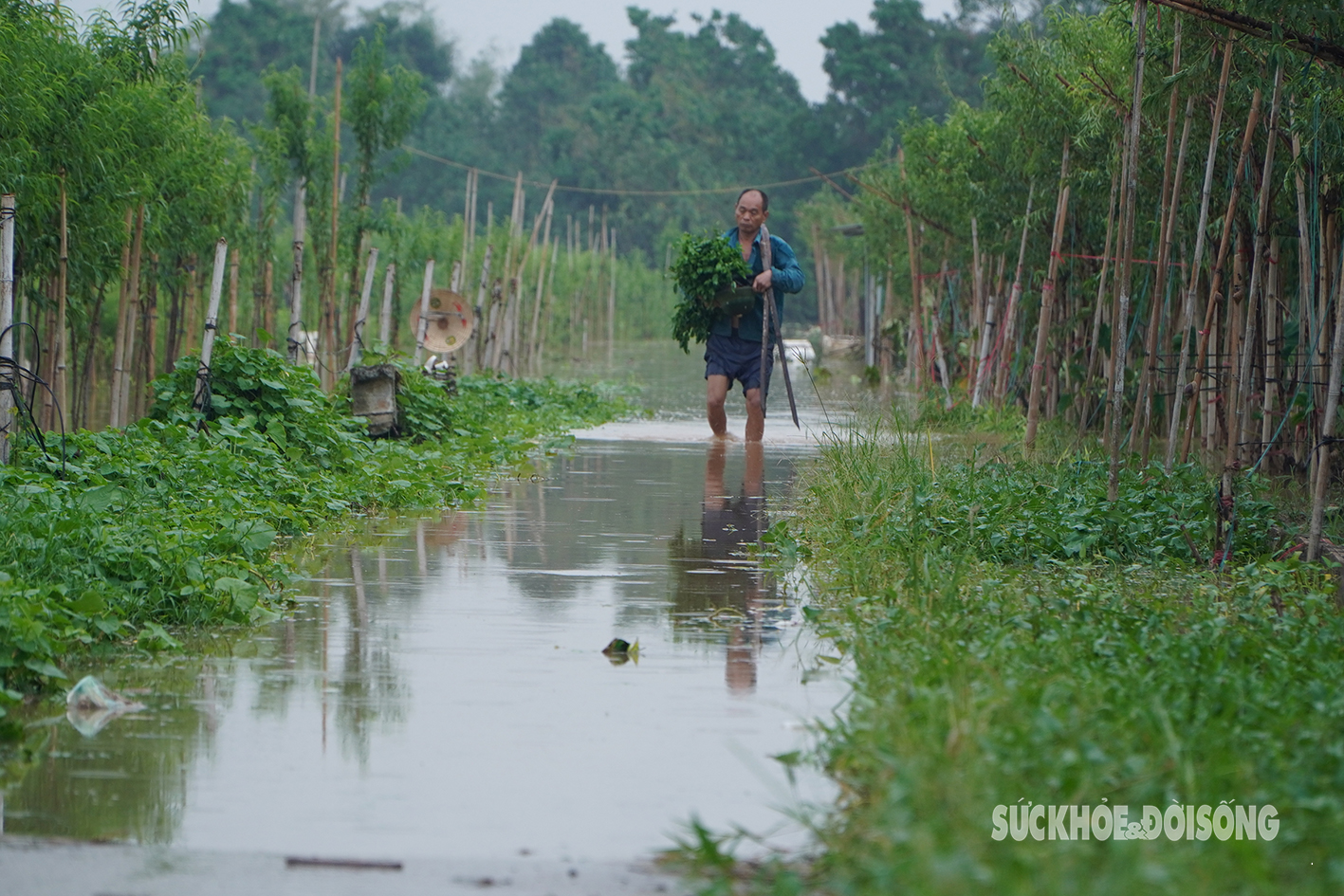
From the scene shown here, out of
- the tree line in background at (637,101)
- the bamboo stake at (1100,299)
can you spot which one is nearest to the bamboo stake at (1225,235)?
the bamboo stake at (1100,299)

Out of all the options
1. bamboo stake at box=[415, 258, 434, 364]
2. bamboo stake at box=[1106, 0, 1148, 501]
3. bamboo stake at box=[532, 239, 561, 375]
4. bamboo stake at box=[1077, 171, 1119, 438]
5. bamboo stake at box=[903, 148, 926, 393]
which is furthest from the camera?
bamboo stake at box=[532, 239, 561, 375]

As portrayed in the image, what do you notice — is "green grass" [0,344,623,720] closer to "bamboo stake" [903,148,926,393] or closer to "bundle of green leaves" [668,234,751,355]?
"bundle of green leaves" [668,234,751,355]

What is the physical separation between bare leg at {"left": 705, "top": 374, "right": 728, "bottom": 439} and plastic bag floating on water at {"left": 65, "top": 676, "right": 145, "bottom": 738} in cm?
875

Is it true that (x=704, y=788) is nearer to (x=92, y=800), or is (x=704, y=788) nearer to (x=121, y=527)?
(x=92, y=800)

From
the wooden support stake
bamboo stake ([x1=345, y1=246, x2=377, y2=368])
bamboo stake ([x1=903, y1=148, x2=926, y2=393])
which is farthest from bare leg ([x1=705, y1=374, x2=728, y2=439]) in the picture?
the wooden support stake

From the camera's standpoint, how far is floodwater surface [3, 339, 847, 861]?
3680 millimetres

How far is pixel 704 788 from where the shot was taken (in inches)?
156

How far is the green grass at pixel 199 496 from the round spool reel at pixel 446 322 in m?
3.77

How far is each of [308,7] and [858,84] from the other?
31.1 metres

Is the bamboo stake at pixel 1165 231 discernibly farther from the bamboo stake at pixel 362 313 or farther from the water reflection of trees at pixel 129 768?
the bamboo stake at pixel 362 313

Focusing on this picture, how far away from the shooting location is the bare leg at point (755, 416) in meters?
13.0

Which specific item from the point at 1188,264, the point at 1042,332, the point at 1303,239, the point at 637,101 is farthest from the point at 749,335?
the point at 637,101

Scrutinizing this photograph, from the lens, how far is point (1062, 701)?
13.2 feet

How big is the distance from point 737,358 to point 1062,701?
30.3ft
